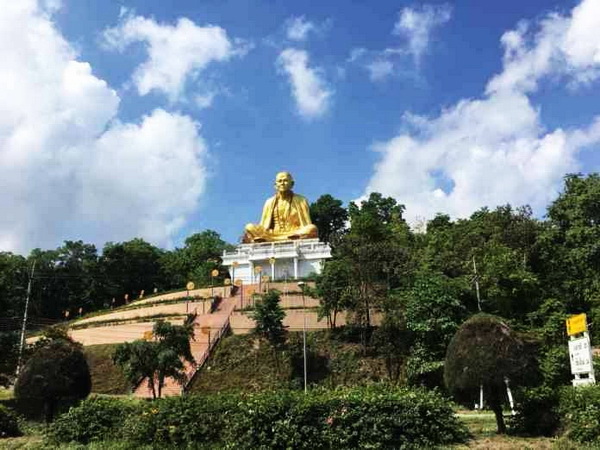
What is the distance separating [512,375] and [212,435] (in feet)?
20.6

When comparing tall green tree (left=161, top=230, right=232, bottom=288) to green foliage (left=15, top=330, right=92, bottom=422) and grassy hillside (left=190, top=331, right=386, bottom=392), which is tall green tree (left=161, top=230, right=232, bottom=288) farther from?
green foliage (left=15, top=330, right=92, bottom=422)

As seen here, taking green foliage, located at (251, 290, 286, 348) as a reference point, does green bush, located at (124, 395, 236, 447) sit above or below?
below

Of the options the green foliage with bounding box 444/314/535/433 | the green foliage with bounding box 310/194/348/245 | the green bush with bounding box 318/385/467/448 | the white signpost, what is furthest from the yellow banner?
the green foliage with bounding box 310/194/348/245

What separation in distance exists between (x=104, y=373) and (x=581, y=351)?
23.0 metres

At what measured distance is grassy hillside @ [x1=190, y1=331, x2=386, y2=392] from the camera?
89.9 ft

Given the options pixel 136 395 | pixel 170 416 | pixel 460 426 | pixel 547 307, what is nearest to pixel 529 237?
pixel 547 307

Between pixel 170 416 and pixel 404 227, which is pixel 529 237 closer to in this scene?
pixel 404 227

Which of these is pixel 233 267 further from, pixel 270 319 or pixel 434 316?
pixel 434 316

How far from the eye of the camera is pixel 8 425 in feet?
51.1

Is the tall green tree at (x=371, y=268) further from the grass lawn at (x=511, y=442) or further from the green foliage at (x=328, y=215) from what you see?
the green foliage at (x=328, y=215)

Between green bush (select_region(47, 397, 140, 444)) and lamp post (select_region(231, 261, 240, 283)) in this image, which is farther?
lamp post (select_region(231, 261, 240, 283))

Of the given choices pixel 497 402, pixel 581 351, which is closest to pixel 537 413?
pixel 497 402

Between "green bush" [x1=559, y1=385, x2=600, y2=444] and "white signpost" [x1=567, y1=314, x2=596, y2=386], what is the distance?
4.66ft

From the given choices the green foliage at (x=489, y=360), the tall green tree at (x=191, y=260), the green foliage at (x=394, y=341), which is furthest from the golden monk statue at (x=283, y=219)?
the green foliage at (x=489, y=360)
